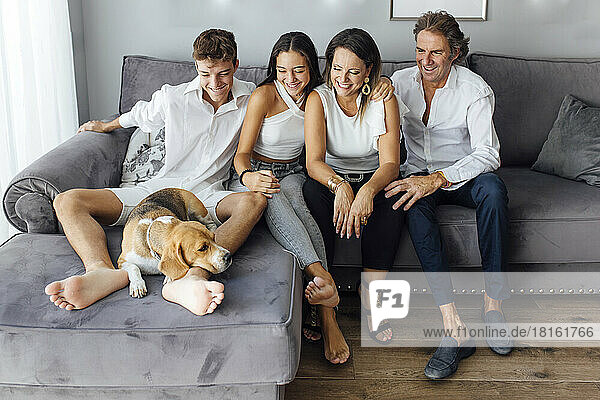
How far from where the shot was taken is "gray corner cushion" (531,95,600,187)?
241cm

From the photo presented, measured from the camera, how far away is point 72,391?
1474 mm

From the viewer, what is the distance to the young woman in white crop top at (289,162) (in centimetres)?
189

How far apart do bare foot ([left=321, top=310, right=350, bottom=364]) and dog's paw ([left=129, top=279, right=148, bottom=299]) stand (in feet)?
2.18

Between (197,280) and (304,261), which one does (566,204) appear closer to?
(304,261)

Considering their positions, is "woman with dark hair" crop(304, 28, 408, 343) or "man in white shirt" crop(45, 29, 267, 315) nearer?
"man in white shirt" crop(45, 29, 267, 315)

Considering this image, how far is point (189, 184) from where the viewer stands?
2.17 meters

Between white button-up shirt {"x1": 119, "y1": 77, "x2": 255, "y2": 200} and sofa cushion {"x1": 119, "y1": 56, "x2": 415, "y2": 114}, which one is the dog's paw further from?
sofa cushion {"x1": 119, "y1": 56, "x2": 415, "y2": 114}

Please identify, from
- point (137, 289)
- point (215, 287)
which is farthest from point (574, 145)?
point (137, 289)

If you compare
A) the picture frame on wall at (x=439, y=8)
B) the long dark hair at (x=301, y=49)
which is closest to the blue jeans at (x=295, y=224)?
the long dark hair at (x=301, y=49)

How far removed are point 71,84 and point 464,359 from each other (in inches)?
83.6

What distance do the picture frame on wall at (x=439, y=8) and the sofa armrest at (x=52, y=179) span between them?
5.09 feet

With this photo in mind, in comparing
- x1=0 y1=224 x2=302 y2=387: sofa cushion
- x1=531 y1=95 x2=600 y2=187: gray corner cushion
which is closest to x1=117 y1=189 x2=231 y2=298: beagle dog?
x1=0 y1=224 x2=302 y2=387: sofa cushion

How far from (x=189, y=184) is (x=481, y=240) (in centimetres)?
106

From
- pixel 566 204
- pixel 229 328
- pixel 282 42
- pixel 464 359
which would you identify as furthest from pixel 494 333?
pixel 282 42
